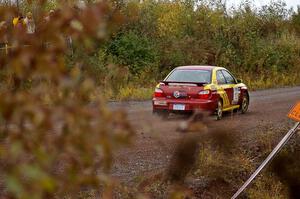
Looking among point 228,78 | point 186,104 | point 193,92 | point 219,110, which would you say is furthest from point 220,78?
point 186,104

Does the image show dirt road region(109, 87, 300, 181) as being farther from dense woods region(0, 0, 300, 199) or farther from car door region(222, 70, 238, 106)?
car door region(222, 70, 238, 106)

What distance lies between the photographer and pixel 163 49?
31.1 m

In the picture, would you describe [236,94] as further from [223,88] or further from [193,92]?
[193,92]

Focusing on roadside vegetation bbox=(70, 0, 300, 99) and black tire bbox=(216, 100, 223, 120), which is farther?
roadside vegetation bbox=(70, 0, 300, 99)

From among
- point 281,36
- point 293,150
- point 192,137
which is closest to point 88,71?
point 192,137

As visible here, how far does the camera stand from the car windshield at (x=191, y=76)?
16828mm

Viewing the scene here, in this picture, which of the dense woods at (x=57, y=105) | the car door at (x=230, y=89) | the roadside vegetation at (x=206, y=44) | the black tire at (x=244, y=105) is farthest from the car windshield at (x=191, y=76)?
the dense woods at (x=57, y=105)

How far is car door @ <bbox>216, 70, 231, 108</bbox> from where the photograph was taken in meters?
17.1

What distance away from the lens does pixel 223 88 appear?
1745 centimetres

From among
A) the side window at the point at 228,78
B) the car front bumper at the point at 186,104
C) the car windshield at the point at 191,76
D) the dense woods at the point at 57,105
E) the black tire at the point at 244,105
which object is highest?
the dense woods at the point at 57,105

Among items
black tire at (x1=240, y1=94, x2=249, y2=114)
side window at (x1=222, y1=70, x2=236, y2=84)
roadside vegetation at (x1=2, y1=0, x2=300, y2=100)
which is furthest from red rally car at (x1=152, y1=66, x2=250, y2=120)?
roadside vegetation at (x1=2, y1=0, x2=300, y2=100)

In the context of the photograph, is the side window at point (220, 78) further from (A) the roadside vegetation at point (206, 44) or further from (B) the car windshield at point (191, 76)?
(A) the roadside vegetation at point (206, 44)

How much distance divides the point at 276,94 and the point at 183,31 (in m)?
8.50

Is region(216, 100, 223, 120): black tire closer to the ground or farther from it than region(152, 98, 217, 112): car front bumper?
closer to the ground
